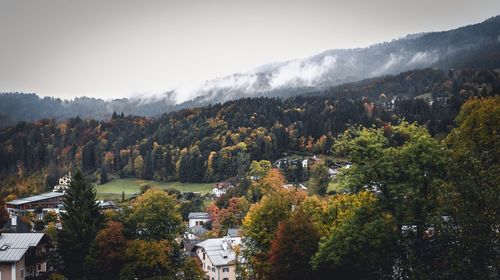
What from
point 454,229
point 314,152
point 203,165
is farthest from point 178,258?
point 314,152

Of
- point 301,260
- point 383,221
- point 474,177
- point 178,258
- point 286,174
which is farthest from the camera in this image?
point 286,174

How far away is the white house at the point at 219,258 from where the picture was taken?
215ft

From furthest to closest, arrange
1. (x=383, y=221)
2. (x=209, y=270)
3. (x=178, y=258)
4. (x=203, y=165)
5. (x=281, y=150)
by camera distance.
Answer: (x=281, y=150) < (x=203, y=165) < (x=209, y=270) < (x=178, y=258) < (x=383, y=221)

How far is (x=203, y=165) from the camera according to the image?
176 m

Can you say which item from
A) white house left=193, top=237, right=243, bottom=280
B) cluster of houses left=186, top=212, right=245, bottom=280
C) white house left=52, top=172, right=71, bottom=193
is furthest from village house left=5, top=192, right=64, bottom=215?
white house left=193, top=237, right=243, bottom=280

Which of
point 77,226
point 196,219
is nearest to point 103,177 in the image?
point 196,219

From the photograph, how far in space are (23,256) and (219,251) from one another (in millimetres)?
29969

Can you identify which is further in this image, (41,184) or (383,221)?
(41,184)

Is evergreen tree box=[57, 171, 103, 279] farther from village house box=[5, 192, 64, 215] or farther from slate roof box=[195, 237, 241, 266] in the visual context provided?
village house box=[5, 192, 64, 215]

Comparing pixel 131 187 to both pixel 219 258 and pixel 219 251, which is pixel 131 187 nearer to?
pixel 219 251

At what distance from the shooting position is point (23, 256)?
4312 centimetres

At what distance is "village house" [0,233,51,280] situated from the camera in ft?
136

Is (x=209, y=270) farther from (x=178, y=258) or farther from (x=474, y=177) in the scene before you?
(x=474, y=177)

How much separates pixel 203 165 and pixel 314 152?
137ft
